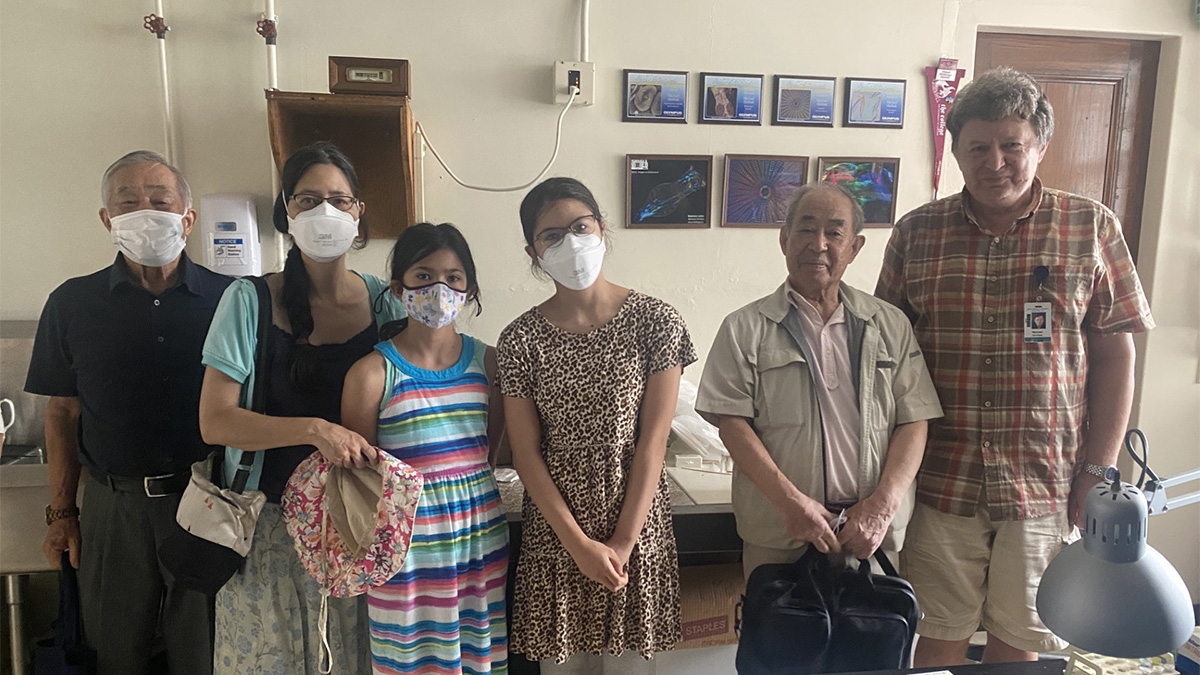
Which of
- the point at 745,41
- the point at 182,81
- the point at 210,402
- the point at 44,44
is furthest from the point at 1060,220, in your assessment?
the point at 44,44

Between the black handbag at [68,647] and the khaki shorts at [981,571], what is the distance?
193cm

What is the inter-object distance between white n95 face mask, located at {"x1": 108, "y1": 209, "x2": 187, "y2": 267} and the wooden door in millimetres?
2726

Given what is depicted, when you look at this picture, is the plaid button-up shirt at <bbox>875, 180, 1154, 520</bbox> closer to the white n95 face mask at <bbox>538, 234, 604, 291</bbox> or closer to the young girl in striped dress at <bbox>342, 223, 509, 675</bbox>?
the white n95 face mask at <bbox>538, 234, 604, 291</bbox>

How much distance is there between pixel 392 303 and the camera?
1.47 meters

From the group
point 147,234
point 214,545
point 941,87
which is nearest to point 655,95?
point 941,87

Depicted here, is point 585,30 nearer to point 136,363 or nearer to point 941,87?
point 941,87

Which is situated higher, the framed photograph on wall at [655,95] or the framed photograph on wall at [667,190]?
Result: the framed photograph on wall at [655,95]

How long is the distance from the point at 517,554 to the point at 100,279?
1.15m

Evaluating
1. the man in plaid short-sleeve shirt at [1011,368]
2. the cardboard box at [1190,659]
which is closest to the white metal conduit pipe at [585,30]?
the man in plaid short-sleeve shirt at [1011,368]

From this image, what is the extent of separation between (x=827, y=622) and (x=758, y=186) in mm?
1627

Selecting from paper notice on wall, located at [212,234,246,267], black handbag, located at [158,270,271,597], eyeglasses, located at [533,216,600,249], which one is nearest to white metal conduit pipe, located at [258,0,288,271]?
paper notice on wall, located at [212,234,246,267]

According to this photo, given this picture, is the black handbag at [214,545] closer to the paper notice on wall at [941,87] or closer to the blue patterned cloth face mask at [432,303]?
the blue patterned cloth face mask at [432,303]

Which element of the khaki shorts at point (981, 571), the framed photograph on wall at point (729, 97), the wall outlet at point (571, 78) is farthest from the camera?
the framed photograph on wall at point (729, 97)

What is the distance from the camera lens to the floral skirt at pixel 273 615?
4.41 ft
